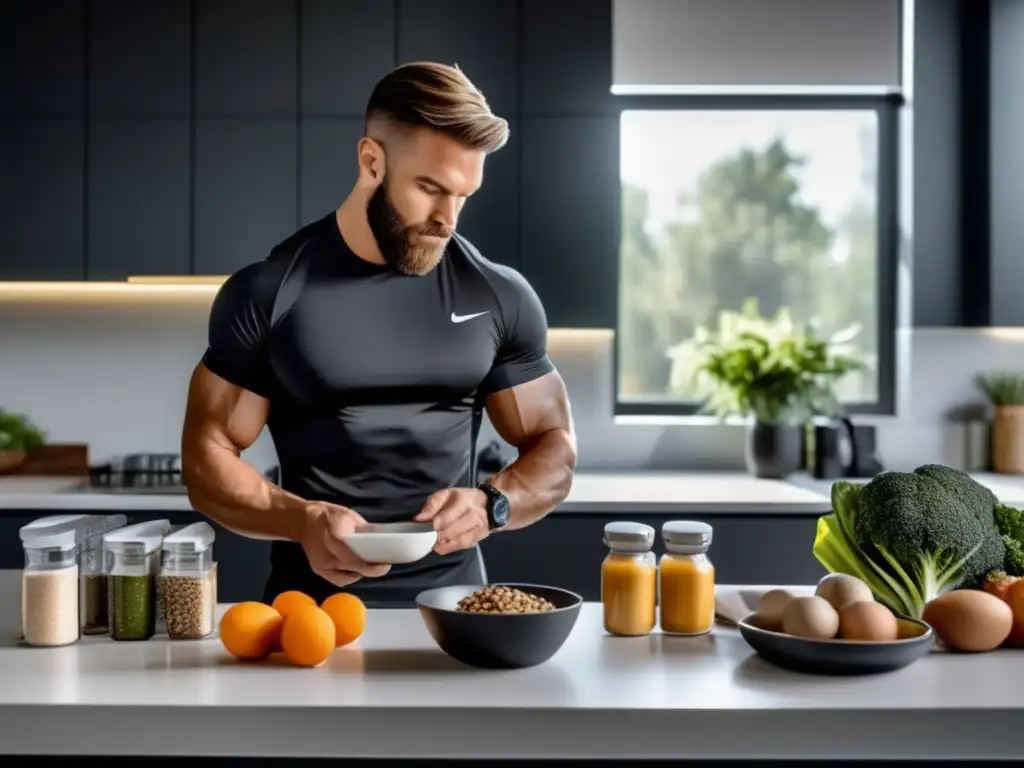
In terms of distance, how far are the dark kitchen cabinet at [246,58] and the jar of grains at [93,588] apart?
2.29 metres

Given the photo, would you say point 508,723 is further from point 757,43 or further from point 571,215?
point 757,43

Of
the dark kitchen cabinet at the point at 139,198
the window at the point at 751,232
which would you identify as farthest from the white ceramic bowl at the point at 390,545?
the window at the point at 751,232

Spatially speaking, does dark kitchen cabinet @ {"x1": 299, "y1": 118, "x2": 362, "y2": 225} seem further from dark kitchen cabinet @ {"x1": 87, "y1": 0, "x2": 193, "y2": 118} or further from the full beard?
the full beard

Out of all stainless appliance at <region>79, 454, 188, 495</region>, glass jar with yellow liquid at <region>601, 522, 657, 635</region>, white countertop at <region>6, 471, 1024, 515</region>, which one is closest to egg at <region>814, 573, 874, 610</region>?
glass jar with yellow liquid at <region>601, 522, 657, 635</region>

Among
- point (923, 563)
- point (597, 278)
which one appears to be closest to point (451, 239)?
point (923, 563)

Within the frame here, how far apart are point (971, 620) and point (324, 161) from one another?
264 cm

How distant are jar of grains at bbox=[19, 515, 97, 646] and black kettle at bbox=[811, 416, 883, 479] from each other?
259 cm

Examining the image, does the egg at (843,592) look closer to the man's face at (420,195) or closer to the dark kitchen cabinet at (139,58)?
the man's face at (420,195)

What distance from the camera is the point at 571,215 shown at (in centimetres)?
359

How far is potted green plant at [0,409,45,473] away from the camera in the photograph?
3.64m

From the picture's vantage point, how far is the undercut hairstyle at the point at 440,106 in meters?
2.00

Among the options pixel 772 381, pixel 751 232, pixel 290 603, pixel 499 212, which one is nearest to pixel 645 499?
pixel 772 381

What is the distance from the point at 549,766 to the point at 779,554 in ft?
6.50

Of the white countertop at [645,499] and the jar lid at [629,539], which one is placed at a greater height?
the jar lid at [629,539]
